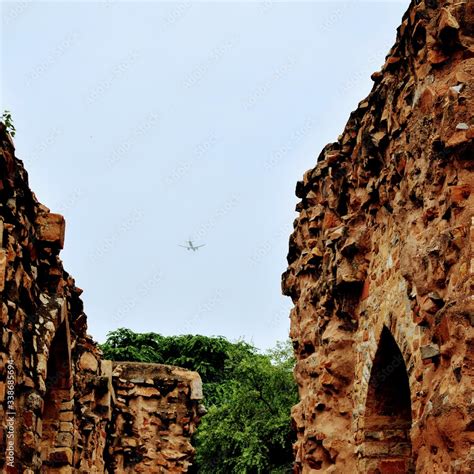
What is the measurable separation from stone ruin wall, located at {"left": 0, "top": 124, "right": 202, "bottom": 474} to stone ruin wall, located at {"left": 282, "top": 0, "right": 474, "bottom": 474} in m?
2.33

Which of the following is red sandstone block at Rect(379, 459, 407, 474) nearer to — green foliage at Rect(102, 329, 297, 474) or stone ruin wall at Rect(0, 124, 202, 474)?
stone ruin wall at Rect(0, 124, 202, 474)

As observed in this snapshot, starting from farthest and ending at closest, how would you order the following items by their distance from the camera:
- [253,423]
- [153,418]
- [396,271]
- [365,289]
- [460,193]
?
[253,423] < [153,418] < [365,289] < [396,271] < [460,193]

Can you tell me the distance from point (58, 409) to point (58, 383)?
0.25 m

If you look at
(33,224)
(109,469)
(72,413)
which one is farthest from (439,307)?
(109,469)

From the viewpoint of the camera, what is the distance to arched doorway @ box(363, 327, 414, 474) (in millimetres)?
6445

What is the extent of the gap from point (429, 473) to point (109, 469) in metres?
7.92

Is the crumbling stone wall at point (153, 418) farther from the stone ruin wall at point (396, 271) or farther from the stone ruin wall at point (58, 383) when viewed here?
the stone ruin wall at point (396, 271)

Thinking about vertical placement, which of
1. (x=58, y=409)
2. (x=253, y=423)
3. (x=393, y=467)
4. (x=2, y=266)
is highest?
(x=253, y=423)

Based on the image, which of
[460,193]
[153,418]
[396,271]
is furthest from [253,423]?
[460,193]

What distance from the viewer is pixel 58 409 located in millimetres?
8570

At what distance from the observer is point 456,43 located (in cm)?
540

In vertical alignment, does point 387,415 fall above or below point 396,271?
below

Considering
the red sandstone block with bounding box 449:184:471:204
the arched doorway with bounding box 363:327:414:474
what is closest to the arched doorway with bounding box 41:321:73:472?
the arched doorway with bounding box 363:327:414:474

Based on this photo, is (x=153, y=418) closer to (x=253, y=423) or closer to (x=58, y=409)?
(x=58, y=409)
